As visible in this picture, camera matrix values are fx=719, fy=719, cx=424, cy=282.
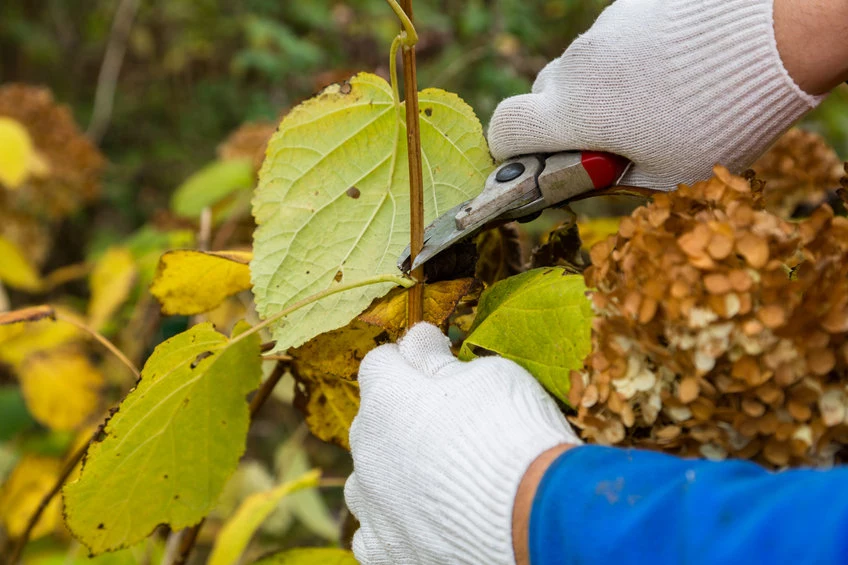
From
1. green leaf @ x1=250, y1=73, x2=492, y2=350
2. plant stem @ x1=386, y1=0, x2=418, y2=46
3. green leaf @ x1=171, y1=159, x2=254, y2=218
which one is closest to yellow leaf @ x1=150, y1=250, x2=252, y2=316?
green leaf @ x1=250, y1=73, x2=492, y2=350

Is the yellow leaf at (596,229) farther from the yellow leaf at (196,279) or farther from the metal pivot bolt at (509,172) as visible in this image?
the yellow leaf at (196,279)

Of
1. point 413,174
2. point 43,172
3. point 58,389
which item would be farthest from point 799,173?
point 43,172

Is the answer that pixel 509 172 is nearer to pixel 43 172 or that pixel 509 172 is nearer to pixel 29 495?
pixel 29 495

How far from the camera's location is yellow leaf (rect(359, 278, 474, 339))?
2.54 ft

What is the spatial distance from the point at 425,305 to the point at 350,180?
0.58ft

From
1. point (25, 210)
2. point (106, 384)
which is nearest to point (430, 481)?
point (106, 384)

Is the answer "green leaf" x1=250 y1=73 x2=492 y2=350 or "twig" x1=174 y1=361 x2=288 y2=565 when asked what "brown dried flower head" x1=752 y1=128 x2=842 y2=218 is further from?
"twig" x1=174 y1=361 x2=288 y2=565

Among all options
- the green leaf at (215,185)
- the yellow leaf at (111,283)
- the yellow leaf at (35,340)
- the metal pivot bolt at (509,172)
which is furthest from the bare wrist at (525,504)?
the yellow leaf at (35,340)

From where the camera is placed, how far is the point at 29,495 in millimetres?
1845

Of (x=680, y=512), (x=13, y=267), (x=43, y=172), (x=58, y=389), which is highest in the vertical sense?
(x=680, y=512)

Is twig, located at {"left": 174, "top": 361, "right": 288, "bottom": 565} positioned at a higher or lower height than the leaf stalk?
lower

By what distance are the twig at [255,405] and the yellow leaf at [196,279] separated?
0.41 ft

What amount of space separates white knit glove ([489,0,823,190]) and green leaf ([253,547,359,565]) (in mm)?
565

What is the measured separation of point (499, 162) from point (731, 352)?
41 centimetres
